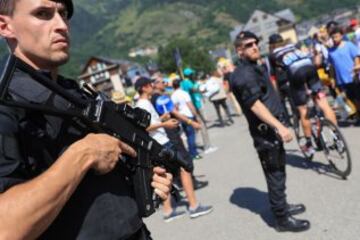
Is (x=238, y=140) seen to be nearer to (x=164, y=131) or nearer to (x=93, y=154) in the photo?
(x=164, y=131)

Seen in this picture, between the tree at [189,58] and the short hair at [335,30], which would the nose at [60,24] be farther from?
the tree at [189,58]

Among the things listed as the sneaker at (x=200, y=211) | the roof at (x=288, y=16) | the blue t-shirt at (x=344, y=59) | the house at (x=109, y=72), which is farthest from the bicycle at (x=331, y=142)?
the roof at (x=288, y=16)

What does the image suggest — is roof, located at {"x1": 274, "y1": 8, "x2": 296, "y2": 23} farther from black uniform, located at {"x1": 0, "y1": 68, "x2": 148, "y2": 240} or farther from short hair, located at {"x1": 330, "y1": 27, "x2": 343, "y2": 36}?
black uniform, located at {"x1": 0, "y1": 68, "x2": 148, "y2": 240}

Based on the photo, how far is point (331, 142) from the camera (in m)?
6.80

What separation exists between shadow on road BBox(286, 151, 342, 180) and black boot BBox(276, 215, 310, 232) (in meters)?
1.54

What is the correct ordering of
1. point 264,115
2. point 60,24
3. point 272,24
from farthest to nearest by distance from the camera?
point 272,24 → point 264,115 → point 60,24

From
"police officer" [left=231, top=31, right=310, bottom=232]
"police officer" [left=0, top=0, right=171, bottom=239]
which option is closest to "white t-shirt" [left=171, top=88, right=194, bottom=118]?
"police officer" [left=231, top=31, right=310, bottom=232]

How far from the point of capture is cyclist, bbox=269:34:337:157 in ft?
24.4

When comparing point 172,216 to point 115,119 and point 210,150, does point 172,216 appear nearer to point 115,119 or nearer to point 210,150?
point 210,150

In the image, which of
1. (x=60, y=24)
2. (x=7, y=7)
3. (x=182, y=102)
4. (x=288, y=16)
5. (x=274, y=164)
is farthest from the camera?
(x=288, y=16)

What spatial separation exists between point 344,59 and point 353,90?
0.72 m

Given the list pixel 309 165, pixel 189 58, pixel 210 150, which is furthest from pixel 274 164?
pixel 189 58

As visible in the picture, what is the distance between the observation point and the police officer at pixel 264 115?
5301 mm

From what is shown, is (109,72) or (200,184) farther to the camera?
(109,72)
